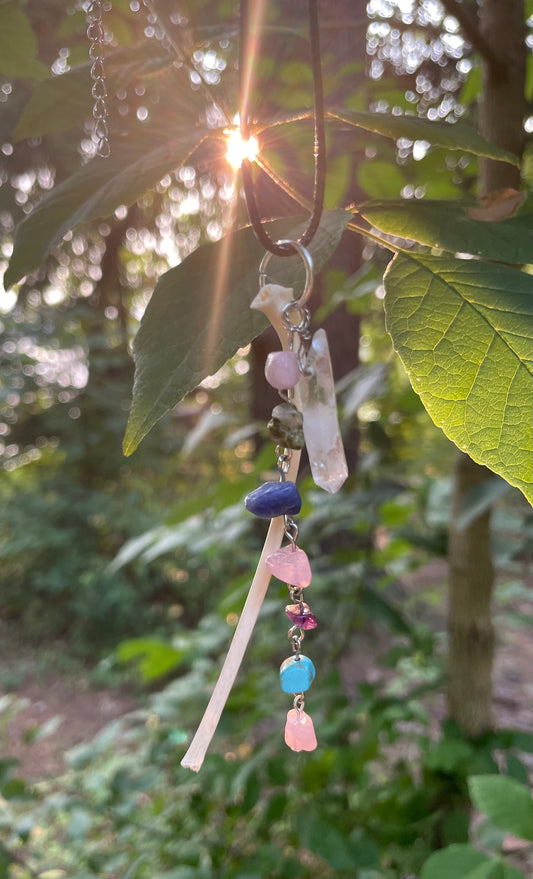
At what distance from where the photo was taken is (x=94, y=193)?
36 cm

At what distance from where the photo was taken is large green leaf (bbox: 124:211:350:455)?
0.27 meters

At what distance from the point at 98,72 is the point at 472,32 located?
427 millimetres

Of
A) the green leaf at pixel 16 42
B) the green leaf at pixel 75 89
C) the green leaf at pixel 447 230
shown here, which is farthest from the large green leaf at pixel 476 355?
the green leaf at pixel 16 42

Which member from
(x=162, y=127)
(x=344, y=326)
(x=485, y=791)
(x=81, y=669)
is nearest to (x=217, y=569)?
(x=81, y=669)

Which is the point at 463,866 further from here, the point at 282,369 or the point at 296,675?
the point at 282,369

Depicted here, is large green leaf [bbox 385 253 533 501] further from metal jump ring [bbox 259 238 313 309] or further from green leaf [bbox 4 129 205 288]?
green leaf [bbox 4 129 205 288]

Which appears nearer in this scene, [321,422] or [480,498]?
[321,422]

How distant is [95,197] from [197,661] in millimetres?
920

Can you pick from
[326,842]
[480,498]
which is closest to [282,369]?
[480,498]

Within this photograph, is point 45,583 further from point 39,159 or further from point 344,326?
point 344,326

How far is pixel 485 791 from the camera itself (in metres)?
0.56

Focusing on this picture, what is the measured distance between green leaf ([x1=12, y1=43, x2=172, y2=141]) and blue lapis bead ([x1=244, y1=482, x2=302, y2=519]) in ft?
1.11

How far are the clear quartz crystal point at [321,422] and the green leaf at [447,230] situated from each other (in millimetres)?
70

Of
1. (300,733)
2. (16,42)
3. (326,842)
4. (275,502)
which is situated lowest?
(326,842)
